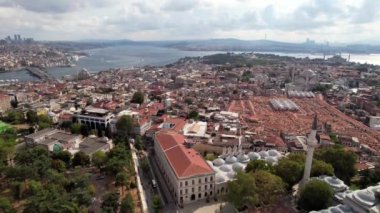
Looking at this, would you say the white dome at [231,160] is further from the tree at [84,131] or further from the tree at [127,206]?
the tree at [84,131]

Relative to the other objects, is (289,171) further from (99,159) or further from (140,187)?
(99,159)

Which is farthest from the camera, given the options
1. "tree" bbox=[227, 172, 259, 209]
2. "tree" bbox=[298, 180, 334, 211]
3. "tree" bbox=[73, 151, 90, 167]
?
"tree" bbox=[73, 151, 90, 167]

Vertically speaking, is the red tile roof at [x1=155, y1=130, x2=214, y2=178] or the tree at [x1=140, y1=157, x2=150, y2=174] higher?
the red tile roof at [x1=155, y1=130, x2=214, y2=178]

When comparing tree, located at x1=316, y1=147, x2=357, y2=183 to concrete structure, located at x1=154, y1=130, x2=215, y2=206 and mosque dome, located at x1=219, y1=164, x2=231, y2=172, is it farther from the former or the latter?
concrete structure, located at x1=154, y1=130, x2=215, y2=206

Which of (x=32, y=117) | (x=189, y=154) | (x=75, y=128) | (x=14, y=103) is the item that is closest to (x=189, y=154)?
(x=189, y=154)

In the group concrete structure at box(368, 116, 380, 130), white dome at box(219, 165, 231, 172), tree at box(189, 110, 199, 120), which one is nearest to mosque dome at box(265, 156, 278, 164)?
white dome at box(219, 165, 231, 172)

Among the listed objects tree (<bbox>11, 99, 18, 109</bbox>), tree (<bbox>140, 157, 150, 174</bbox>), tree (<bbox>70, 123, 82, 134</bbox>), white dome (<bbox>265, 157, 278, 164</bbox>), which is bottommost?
tree (<bbox>140, 157, 150, 174</bbox>)

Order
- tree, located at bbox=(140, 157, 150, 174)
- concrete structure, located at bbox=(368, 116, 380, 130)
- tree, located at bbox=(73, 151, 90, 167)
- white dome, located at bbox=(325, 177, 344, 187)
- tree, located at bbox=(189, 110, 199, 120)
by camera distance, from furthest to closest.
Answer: concrete structure, located at bbox=(368, 116, 380, 130) < tree, located at bbox=(189, 110, 199, 120) < tree, located at bbox=(73, 151, 90, 167) < tree, located at bbox=(140, 157, 150, 174) < white dome, located at bbox=(325, 177, 344, 187)
